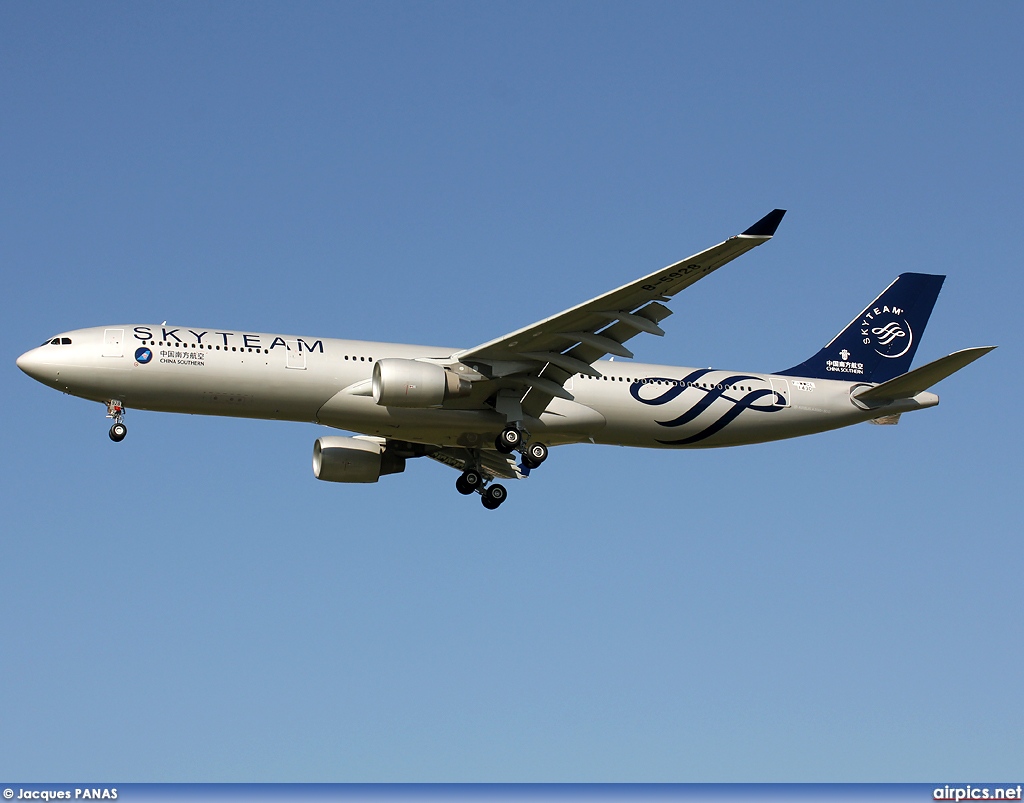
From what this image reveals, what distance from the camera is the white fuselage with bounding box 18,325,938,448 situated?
1258 inches

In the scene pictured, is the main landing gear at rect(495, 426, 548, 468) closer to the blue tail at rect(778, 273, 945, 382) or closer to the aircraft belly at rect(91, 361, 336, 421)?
the aircraft belly at rect(91, 361, 336, 421)

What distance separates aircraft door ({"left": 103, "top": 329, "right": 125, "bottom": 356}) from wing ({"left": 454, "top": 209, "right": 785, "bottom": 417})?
8.88 meters

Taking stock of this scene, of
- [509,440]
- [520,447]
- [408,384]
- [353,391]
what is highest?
[353,391]

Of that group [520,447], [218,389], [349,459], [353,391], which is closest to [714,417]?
[520,447]

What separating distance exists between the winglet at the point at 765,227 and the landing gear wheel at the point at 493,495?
1328cm

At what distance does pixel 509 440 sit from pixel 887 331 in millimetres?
14141

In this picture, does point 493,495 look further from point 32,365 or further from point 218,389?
point 32,365

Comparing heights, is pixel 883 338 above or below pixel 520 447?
above

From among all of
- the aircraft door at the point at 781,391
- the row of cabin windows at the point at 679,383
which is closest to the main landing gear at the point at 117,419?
the row of cabin windows at the point at 679,383

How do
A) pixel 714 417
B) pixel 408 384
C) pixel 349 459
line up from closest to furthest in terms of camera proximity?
pixel 408 384
pixel 714 417
pixel 349 459

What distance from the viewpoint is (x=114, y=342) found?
3212 centimetres

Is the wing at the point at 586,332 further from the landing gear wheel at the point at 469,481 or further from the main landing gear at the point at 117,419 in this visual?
the main landing gear at the point at 117,419

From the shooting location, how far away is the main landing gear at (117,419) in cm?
3231

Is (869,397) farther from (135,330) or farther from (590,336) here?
(135,330)
